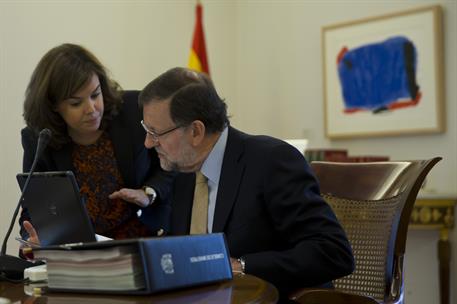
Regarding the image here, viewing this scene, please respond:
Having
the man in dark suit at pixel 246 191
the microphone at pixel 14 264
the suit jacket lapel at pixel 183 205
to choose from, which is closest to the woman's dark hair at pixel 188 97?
the man in dark suit at pixel 246 191

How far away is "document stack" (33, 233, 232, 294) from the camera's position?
106cm

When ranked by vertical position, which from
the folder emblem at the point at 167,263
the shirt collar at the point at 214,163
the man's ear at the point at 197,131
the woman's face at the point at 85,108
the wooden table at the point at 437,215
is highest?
the woman's face at the point at 85,108

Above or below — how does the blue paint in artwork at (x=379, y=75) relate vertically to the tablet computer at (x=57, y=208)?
above

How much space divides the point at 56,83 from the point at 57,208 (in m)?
0.80

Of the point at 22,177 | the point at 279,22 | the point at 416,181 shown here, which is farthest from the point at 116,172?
the point at 279,22

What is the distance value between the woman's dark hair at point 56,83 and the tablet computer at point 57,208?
0.58 meters

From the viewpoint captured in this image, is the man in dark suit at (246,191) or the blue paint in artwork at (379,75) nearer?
the man in dark suit at (246,191)

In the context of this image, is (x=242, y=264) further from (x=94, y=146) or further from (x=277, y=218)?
(x=94, y=146)

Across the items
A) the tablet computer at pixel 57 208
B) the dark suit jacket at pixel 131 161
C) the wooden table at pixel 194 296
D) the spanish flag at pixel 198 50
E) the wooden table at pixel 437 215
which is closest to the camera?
the wooden table at pixel 194 296

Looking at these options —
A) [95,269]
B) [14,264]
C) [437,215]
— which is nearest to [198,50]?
[437,215]

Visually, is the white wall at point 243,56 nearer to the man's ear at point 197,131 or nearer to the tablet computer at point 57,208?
the tablet computer at point 57,208

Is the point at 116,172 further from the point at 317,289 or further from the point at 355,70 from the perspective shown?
the point at 355,70

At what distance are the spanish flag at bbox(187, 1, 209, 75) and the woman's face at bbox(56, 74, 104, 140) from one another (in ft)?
6.45

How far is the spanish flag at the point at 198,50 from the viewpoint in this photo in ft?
13.8
